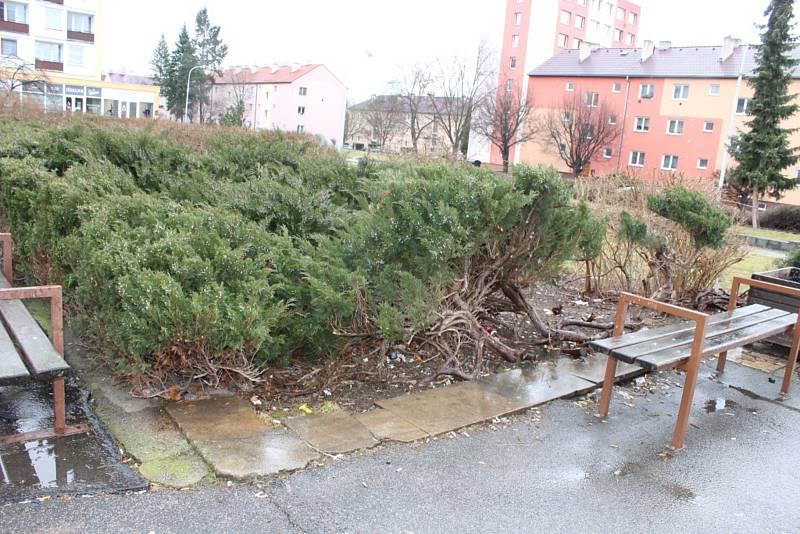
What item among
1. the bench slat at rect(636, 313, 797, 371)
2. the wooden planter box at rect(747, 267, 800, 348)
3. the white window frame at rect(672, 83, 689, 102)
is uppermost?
the white window frame at rect(672, 83, 689, 102)

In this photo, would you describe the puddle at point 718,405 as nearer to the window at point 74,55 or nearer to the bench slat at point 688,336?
the bench slat at point 688,336

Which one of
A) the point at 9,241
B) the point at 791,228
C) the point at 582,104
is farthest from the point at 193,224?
the point at 582,104

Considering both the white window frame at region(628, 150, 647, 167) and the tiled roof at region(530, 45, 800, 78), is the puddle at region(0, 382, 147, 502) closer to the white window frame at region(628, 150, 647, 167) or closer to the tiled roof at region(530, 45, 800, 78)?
the tiled roof at region(530, 45, 800, 78)

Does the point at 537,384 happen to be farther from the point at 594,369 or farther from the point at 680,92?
the point at 680,92

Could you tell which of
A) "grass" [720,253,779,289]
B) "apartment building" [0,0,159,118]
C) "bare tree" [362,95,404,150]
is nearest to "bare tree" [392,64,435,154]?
"bare tree" [362,95,404,150]

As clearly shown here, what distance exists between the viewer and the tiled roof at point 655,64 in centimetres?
5094

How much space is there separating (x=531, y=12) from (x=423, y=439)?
70334 mm

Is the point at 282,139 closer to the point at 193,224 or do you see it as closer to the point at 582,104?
the point at 193,224

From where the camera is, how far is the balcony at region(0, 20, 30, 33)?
52.8 metres

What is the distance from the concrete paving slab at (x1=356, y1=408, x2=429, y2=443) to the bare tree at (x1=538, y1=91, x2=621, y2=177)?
166 ft

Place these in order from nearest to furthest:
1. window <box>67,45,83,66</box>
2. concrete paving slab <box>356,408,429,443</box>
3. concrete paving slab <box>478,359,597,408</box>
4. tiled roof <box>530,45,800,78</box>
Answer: concrete paving slab <box>356,408,429,443</box> < concrete paving slab <box>478,359,597,408</box> < tiled roof <box>530,45,800,78</box> < window <box>67,45,83,66</box>

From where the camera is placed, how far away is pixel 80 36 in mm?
56406

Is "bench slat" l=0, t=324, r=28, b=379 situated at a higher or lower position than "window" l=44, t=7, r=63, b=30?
lower

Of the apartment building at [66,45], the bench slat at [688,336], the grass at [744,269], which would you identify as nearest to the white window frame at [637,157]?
the grass at [744,269]
